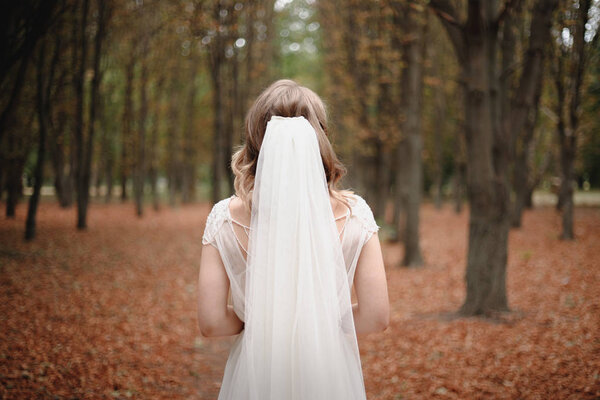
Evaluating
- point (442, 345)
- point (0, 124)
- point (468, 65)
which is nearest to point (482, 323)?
point (442, 345)

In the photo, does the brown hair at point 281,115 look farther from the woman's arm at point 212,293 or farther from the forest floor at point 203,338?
the forest floor at point 203,338

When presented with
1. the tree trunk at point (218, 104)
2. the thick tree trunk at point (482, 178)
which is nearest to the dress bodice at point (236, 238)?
the thick tree trunk at point (482, 178)

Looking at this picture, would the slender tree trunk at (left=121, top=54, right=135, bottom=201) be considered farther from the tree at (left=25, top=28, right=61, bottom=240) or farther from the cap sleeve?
the cap sleeve

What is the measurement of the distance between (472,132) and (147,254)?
999cm

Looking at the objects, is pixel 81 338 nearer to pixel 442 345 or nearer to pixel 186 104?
pixel 442 345

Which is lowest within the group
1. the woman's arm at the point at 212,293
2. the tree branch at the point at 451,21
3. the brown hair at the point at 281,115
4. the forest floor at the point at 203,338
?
the forest floor at the point at 203,338

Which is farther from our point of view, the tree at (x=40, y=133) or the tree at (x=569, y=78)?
the tree at (x=40, y=133)

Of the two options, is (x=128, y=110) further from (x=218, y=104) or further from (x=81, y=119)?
(x=218, y=104)

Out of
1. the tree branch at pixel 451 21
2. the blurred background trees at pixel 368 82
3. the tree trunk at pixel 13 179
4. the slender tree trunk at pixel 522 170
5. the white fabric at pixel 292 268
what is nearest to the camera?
the white fabric at pixel 292 268

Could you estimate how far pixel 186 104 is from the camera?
3306 centimetres

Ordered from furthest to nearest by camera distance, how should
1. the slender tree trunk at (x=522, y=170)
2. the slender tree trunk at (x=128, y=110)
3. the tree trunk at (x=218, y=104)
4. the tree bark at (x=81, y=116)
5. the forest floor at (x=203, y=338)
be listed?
the slender tree trunk at (x=128, y=110) < the slender tree trunk at (x=522, y=170) < the tree bark at (x=81, y=116) < the tree trunk at (x=218, y=104) < the forest floor at (x=203, y=338)

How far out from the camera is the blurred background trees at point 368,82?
6775 millimetres

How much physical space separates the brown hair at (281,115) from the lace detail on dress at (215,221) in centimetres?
10

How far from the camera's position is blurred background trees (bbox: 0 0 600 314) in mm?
6775
